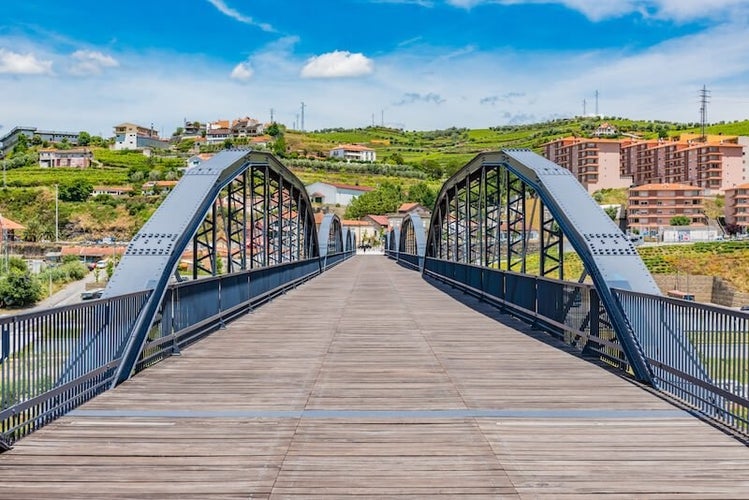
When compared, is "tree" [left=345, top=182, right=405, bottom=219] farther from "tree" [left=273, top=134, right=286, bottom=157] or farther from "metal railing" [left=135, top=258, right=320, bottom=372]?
"metal railing" [left=135, top=258, right=320, bottom=372]

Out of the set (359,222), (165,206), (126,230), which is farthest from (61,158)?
(165,206)

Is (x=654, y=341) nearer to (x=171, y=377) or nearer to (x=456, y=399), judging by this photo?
(x=456, y=399)

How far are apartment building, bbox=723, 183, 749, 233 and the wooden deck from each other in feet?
349

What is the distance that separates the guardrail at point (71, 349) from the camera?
16.8 feet

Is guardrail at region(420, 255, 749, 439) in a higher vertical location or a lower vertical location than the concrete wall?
higher

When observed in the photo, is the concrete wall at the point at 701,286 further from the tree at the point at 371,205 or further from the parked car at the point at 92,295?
the tree at the point at 371,205

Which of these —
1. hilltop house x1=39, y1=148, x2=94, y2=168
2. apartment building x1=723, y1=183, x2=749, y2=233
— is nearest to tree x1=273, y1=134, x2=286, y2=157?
hilltop house x1=39, y1=148, x2=94, y2=168

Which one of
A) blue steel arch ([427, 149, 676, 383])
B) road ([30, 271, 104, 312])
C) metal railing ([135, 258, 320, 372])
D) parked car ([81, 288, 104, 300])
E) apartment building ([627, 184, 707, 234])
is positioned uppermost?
apartment building ([627, 184, 707, 234])

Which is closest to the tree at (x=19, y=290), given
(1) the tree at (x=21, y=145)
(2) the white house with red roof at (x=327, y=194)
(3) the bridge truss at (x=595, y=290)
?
(3) the bridge truss at (x=595, y=290)

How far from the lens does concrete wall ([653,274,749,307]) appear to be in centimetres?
6506

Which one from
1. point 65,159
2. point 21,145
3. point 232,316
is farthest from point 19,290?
point 21,145

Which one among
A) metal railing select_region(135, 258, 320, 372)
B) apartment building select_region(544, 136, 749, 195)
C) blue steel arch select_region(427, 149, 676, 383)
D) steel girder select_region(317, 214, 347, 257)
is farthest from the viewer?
apartment building select_region(544, 136, 749, 195)

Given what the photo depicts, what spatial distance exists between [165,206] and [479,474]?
682 cm

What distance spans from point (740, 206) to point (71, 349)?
112181mm
